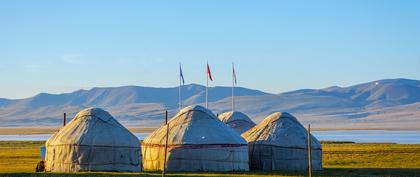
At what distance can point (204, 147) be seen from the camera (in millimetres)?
36031

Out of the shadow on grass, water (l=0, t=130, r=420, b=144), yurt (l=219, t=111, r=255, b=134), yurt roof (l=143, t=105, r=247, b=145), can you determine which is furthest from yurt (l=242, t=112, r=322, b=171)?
water (l=0, t=130, r=420, b=144)

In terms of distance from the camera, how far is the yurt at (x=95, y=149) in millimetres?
35344

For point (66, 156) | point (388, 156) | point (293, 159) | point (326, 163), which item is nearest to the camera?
point (66, 156)

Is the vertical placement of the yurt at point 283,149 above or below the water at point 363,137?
above

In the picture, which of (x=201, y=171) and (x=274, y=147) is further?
(x=274, y=147)

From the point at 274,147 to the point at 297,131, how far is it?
1222 millimetres

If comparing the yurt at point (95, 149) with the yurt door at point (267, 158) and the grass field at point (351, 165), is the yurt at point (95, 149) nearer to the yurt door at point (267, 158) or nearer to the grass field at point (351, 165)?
the grass field at point (351, 165)

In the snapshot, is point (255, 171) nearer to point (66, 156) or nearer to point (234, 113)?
point (66, 156)

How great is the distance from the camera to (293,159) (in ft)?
125

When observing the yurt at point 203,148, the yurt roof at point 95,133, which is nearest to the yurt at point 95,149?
the yurt roof at point 95,133

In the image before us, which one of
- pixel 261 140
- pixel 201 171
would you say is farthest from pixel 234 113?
pixel 201 171

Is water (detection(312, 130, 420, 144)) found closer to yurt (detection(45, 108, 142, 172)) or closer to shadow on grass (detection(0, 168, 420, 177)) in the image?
shadow on grass (detection(0, 168, 420, 177))

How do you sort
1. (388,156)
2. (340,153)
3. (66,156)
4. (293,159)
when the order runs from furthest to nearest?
(340,153) < (388,156) < (293,159) < (66,156)

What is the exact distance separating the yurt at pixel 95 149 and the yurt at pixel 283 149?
18.3 ft
